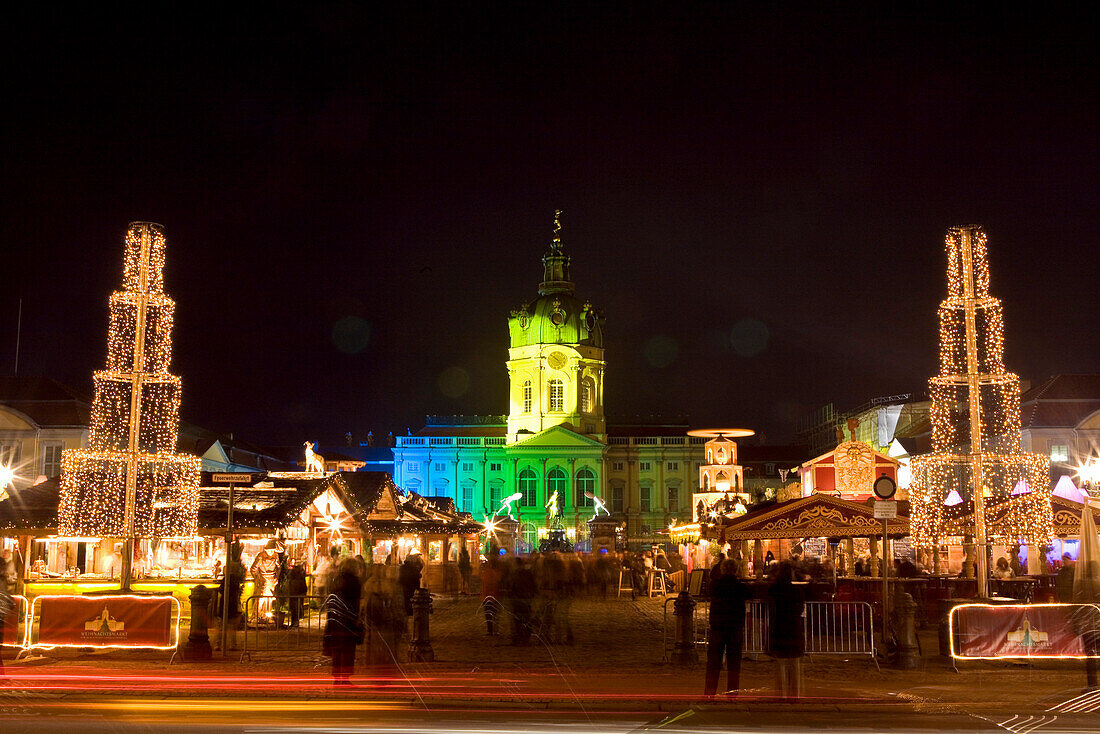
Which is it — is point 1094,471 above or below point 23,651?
above

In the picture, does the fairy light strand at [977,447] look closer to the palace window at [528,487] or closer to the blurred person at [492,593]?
the blurred person at [492,593]

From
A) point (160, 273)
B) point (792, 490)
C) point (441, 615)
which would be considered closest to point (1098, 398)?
point (792, 490)

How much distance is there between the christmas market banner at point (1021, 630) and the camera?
12.8m

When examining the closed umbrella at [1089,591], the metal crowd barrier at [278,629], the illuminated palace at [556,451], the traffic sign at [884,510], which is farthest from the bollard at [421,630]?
the illuminated palace at [556,451]

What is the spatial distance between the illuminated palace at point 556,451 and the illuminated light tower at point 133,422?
67.6 metres

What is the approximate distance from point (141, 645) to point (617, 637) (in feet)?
26.6

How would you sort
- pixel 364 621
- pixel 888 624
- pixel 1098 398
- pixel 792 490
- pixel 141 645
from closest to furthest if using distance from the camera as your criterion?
pixel 364 621 < pixel 141 645 < pixel 888 624 < pixel 792 490 < pixel 1098 398

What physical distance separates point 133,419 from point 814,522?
43.3ft

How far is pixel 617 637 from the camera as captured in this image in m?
18.8

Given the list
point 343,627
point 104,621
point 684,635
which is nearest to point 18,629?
point 104,621

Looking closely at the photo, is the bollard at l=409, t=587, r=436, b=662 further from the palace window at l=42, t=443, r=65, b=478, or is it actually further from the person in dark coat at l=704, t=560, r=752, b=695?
the palace window at l=42, t=443, r=65, b=478

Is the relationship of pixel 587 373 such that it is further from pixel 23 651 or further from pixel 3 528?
pixel 23 651

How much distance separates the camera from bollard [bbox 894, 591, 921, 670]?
13.9m

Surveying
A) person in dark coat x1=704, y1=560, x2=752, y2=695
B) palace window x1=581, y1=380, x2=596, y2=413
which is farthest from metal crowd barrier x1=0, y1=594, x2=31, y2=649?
palace window x1=581, y1=380, x2=596, y2=413
